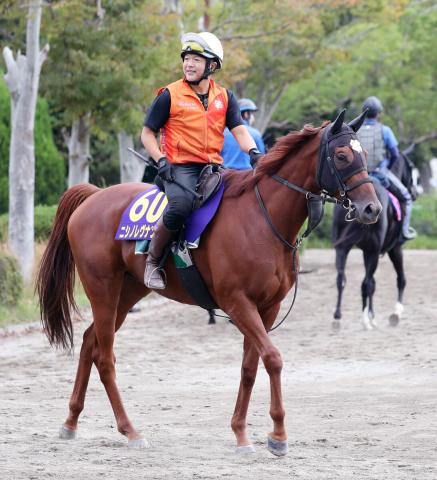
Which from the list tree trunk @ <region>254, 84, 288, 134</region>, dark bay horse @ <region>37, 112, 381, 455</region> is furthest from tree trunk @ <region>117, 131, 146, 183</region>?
dark bay horse @ <region>37, 112, 381, 455</region>

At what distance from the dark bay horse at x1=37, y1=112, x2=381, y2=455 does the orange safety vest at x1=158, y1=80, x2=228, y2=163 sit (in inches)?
11.8

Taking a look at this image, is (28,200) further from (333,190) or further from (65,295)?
(333,190)

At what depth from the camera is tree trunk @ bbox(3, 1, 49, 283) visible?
1636cm

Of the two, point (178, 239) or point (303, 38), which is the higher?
point (303, 38)

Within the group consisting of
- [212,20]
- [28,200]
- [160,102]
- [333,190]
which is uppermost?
[212,20]

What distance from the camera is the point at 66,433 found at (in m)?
7.78

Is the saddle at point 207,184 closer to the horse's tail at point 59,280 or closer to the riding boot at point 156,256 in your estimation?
the riding boot at point 156,256

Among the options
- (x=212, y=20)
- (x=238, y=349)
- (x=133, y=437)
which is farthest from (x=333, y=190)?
(x=212, y=20)

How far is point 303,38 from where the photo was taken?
89.2 feet

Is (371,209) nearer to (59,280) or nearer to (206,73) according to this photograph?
(206,73)

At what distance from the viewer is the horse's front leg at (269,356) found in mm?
6977

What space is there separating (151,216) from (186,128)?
25.6 inches

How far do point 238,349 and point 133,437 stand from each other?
5293 millimetres

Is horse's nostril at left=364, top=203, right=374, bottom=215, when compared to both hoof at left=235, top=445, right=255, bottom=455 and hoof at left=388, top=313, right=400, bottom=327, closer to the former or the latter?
hoof at left=235, top=445, right=255, bottom=455
